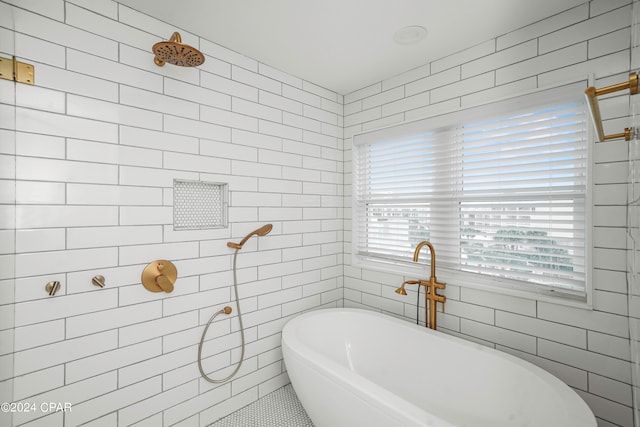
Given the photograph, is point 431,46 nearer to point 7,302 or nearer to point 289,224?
point 289,224

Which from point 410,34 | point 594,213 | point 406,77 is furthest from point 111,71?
point 594,213

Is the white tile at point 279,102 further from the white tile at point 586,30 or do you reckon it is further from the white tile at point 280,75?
the white tile at point 586,30

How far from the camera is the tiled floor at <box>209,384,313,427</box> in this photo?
2.00m

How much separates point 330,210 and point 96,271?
180 cm

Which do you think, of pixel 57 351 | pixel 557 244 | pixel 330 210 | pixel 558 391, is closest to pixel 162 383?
pixel 57 351

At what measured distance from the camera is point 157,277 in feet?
5.59

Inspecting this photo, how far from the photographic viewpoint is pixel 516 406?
157 centimetres

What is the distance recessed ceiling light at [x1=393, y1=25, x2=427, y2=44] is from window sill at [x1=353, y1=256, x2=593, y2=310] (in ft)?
5.24

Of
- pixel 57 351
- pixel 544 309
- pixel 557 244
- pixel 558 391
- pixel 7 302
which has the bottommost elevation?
pixel 558 391

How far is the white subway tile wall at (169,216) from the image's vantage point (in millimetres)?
1399

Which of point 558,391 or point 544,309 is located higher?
point 544,309

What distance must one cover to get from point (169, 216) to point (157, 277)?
0.36m

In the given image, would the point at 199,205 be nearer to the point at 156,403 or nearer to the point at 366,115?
the point at 156,403

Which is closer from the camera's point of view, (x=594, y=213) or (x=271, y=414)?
(x=594, y=213)
